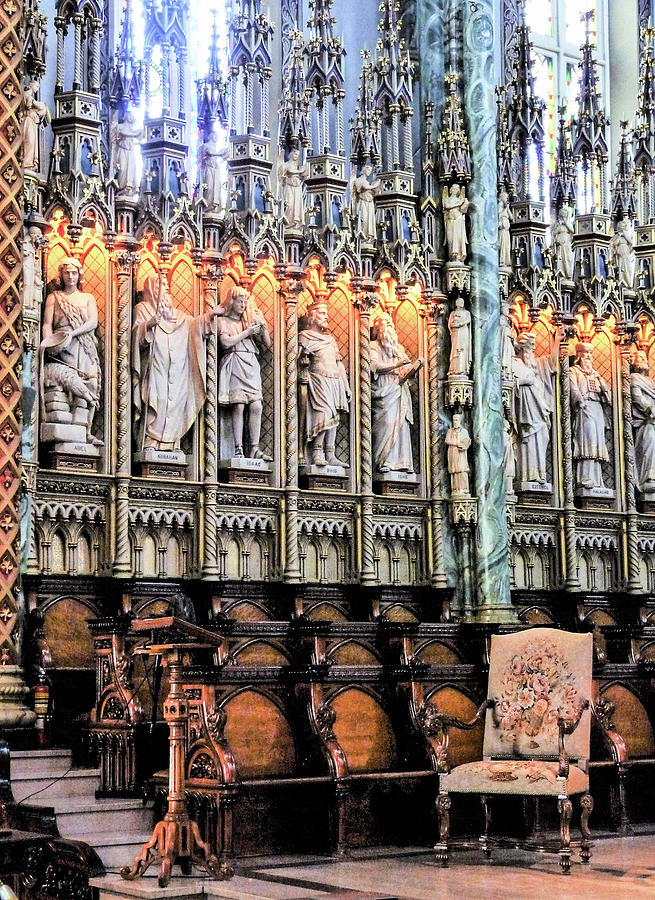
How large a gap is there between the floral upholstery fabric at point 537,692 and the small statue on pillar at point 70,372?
13.4ft

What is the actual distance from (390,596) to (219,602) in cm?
217

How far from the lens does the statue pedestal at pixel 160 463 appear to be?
13.0 metres

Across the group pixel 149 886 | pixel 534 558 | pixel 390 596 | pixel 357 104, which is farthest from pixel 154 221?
pixel 149 886

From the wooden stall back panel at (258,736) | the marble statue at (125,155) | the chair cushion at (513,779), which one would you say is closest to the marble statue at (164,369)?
the marble statue at (125,155)

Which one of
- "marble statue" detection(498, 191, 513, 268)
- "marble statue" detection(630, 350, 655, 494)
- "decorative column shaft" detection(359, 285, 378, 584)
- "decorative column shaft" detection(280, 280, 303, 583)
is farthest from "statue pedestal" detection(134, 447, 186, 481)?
"marble statue" detection(630, 350, 655, 494)

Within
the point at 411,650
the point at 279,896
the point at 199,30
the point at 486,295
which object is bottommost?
the point at 279,896

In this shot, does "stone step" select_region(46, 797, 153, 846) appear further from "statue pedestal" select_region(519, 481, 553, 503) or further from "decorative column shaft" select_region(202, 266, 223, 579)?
"statue pedestal" select_region(519, 481, 553, 503)

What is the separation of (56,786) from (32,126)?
5.32 m

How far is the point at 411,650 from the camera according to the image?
11.4m

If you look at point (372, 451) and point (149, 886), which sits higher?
point (372, 451)

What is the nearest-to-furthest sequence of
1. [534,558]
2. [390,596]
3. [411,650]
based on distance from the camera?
[411,650] → [390,596] → [534,558]

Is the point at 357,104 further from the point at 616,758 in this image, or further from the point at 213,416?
the point at 616,758

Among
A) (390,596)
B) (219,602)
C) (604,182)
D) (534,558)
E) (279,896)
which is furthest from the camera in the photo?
(604,182)

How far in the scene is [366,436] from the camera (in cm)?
1445
